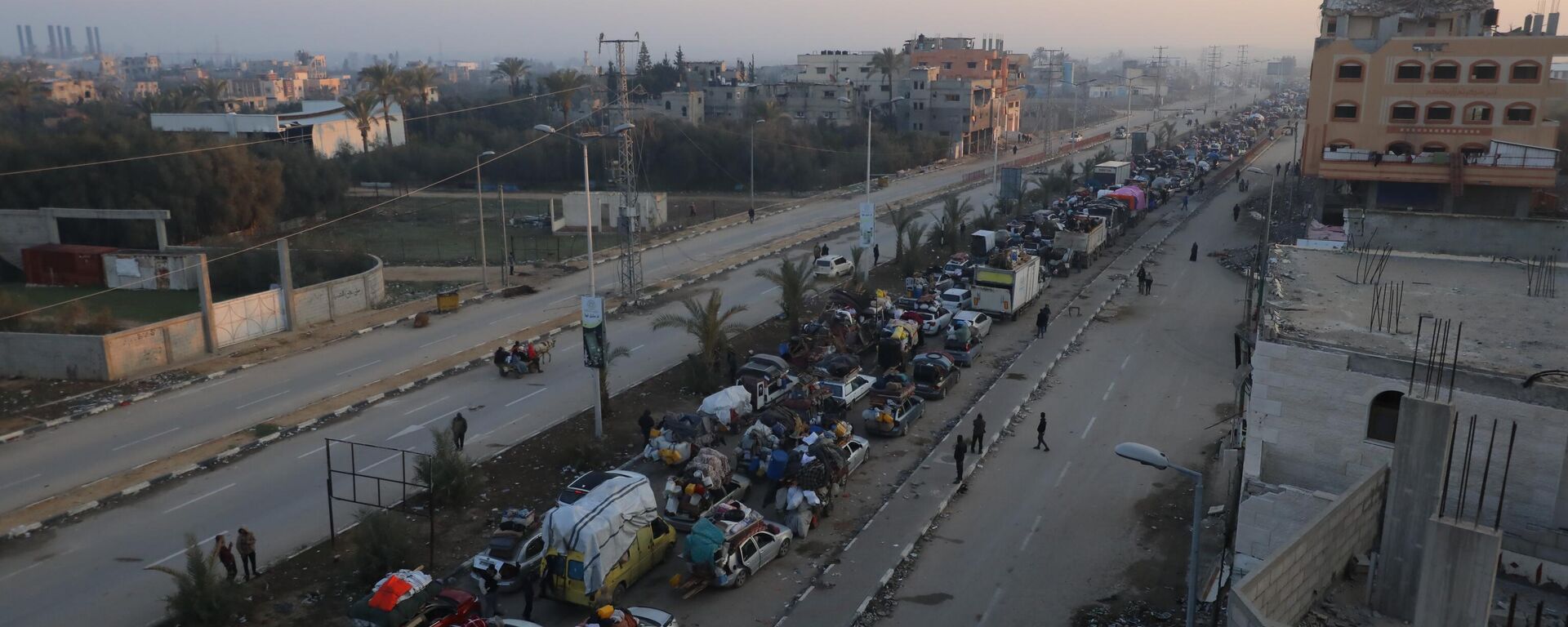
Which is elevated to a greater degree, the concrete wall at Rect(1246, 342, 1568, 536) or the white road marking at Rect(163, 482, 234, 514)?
the concrete wall at Rect(1246, 342, 1568, 536)

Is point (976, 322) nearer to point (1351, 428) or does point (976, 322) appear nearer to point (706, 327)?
point (706, 327)

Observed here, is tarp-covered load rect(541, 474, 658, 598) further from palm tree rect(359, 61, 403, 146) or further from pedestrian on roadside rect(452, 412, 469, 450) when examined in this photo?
palm tree rect(359, 61, 403, 146)

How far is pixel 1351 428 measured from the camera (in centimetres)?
1370

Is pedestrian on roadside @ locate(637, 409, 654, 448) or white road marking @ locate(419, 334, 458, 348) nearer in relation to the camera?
pedestrian on roadside @ locate(637, 409, 654, 448)

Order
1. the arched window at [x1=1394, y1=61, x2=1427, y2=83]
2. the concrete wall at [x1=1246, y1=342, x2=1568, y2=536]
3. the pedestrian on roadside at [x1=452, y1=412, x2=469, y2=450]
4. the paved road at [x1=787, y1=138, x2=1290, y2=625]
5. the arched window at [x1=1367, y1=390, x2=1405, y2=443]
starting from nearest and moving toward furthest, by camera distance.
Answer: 1. the concrete wall at [x1=1246, y1=342, x2=1568, y2=536]
2. the arched window at [x1=1367, y1=390, x2=1405, y2=443]
3. the paved road at [x1=787, y1=138, x2=1290, y2=625]
4. the pedestrian on roadside at [x1=452, y1=412, x2=469, y2=450]
5. the arched window at [x1=1394, y1=61, x2=1427, y2=83]

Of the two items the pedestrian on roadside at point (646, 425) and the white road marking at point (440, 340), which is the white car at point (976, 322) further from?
the white road marking at point (440, 340)

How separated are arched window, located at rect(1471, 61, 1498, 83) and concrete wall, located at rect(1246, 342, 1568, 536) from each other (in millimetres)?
40143

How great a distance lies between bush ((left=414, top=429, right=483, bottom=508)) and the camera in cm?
1931

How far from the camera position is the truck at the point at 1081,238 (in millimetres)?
43344

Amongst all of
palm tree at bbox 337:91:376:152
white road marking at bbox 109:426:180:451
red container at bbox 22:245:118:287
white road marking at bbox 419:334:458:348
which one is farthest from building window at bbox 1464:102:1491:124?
palm tree at bbox 337:91:376:152

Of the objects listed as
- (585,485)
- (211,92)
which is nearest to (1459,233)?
(585,485)

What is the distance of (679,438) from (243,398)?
1241 cm

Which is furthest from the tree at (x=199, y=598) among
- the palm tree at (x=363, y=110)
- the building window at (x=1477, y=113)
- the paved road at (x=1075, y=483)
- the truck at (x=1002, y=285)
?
the palm tree at (x=363, y=110)

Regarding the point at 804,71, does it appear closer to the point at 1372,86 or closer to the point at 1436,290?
the point at 1372,86
